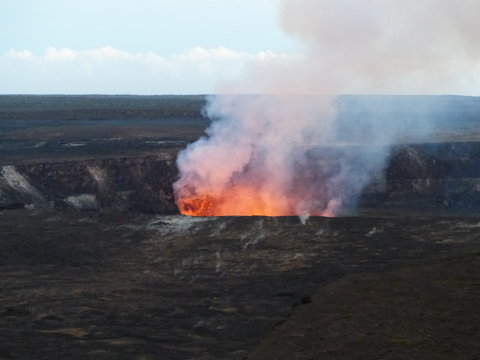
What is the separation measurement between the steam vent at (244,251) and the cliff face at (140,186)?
10 cm

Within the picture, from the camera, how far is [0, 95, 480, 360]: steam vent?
12.7m

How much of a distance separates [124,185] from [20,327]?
17.7 meters

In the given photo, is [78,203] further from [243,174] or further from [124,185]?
[243,174]

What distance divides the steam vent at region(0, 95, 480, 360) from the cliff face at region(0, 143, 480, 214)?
100 mm

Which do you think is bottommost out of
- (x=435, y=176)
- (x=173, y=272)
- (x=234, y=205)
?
(x=173, y=272)

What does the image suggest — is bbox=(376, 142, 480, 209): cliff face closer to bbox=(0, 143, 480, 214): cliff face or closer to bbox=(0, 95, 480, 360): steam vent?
bbox=(0, 143, 480, 214): cliff face

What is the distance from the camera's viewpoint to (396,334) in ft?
39.7

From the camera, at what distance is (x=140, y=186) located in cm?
3138

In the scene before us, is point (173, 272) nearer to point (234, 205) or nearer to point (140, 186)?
point (234, 205)

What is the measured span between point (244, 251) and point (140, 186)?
510 inches

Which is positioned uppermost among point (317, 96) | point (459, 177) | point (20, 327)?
point (317, 96)

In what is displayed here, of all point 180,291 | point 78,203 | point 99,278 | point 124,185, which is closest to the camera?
point 180,291

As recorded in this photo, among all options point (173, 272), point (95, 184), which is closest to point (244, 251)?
point (173, 272)

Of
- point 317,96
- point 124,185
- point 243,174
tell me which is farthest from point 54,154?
point 317,96
